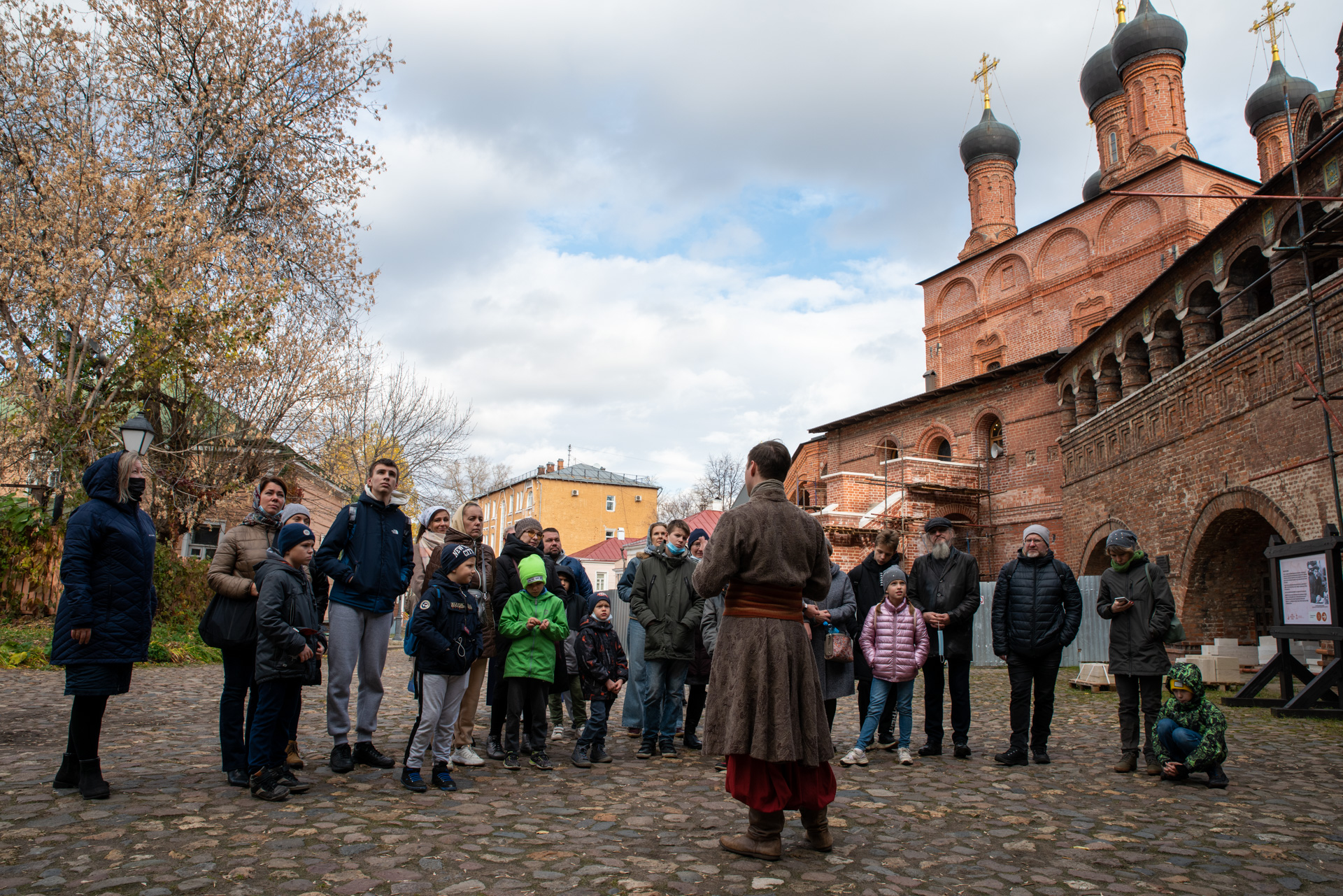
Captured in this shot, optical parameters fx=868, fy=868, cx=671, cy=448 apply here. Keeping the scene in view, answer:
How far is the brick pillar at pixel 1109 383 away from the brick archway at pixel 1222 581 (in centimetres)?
647

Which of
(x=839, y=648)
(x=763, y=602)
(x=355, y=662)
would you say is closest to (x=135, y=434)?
(x=355, y=662)

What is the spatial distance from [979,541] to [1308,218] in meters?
17.9

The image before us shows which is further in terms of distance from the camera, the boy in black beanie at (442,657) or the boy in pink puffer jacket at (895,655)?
the boy in pink puffer jacket at (895,655)

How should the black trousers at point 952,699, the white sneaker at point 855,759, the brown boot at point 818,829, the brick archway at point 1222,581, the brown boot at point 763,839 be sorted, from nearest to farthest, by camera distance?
the brown boot at point 763,839 < the brown boot at point 818,829 < the white sneaker at point 855,759 < the black trousers at point 952,699 < the brick archway at point 1222,581

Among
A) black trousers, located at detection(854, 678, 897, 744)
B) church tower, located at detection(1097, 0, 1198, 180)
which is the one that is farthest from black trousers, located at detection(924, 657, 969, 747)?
church tower, located at detection(1097, 0, 1198, 180)

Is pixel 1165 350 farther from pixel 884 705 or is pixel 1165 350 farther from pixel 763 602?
pixel 763 602

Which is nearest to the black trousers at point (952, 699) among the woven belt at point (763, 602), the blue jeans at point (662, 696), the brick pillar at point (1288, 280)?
the blue jeans at point (662, 696)

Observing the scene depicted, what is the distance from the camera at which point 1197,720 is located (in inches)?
232

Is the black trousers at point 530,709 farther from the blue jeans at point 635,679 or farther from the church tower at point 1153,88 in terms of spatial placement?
the church tower at point 1153,88

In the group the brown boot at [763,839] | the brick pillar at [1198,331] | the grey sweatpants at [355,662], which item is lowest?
the brown boot at [763,839]

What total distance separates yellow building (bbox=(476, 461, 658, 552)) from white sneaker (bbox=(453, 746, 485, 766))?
187 feet

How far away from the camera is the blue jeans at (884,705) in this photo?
265 inches

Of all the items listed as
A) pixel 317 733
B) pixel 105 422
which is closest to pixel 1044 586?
pixel 317 733

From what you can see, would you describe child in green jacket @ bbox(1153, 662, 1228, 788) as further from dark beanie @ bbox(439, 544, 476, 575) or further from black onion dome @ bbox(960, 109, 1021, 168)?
black onion dome @ bbox(960, 109, 1021, 168)
